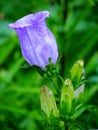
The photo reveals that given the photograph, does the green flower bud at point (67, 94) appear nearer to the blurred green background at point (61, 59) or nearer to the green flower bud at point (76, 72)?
the green flower bud at point (76, 72)

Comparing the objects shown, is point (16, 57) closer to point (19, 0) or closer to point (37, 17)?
point (19, 0)

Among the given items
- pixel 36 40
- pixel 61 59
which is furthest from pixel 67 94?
pixel 61 59

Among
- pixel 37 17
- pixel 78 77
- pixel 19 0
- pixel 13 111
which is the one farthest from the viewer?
pixel 19 0

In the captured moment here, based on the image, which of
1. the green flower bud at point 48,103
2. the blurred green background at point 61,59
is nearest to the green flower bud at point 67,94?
the green flower bud at point 48,103

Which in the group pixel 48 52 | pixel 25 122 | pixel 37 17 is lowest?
pixel 25 122

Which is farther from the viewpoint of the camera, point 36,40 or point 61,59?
point 61,59

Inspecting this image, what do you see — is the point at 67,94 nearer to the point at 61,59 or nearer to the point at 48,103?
the point at 48,103

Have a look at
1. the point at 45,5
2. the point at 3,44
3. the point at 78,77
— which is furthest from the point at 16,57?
the point at 78,77
